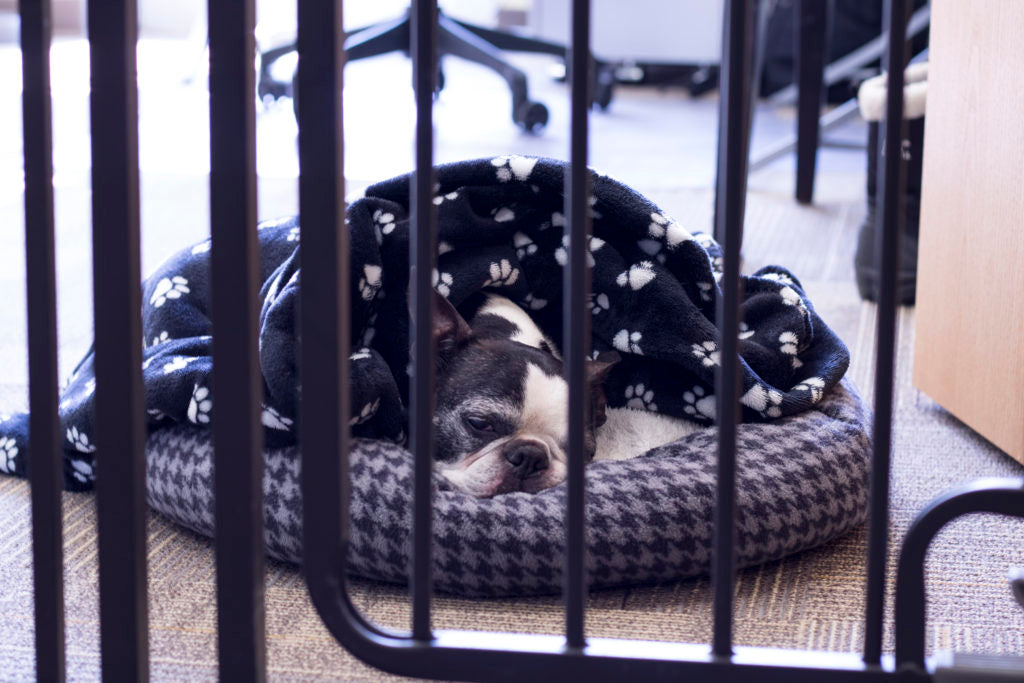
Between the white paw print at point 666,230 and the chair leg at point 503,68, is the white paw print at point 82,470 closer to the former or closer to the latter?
the white paw print at point 666,230

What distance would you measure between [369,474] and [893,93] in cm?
71

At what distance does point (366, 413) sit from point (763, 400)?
0.46 m

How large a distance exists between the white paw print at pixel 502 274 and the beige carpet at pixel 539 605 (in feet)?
1.48

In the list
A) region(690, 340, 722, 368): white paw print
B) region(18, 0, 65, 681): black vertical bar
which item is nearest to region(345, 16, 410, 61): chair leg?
region(690, 340, 722, 368): white paw print

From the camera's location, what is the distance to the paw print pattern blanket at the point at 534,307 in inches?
53.8

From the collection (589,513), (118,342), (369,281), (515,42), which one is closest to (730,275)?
(118,342)

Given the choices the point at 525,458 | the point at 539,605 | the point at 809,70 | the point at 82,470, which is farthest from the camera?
the point at 809,70

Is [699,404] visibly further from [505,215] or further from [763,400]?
[505,215]

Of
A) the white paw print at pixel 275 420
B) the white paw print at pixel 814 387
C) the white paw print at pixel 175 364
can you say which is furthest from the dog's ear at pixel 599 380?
the white paw print at pixel 175 364

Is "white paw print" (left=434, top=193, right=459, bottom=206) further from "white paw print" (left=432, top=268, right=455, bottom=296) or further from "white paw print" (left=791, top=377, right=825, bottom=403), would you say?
"white paw print" (left=791, top=377, right=825, bottom=403)

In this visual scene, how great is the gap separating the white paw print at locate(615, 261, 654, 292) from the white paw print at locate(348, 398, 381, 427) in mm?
347

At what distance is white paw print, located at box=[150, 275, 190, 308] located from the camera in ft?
5.26

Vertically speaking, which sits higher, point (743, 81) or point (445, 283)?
point (743, 81)

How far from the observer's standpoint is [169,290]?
161 centimetres
